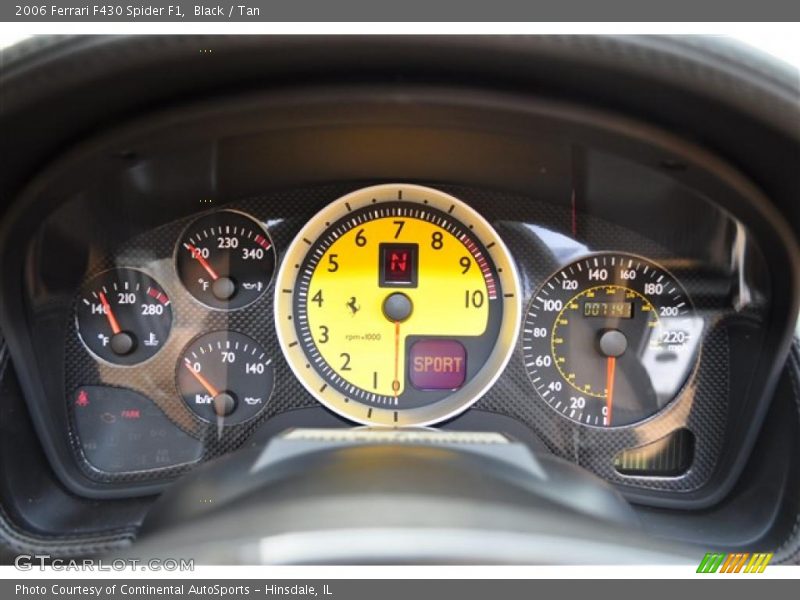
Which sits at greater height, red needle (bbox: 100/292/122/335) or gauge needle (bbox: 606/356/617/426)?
red needle (bbox: 100/292/122/335)

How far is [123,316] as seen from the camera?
1.89 metres

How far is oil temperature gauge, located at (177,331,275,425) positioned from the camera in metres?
1.90

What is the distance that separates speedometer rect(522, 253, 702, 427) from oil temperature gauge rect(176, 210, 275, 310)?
2.37 feet

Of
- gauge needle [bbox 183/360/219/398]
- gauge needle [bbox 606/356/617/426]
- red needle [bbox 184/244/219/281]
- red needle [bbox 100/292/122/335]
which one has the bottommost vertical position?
gauge needle [bbox 183/360/219/398]

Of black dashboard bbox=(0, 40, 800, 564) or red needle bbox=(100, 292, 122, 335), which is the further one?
red needle bbox=(100, 292, 122, 335)

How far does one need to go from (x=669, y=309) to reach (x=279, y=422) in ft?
3.47

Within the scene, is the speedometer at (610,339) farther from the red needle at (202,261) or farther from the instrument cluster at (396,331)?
the red needle at (202,261)

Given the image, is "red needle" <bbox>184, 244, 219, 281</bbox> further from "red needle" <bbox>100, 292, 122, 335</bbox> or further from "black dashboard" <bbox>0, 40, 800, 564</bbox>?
"red needle" <bbox>100, 292, 122, 335</bbox>

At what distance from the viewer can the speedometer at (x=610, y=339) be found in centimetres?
187

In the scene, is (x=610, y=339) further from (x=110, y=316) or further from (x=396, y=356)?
(x=110, y=316)

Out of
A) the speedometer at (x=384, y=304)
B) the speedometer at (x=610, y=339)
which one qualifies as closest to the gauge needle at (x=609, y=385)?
the speedometer at (x=610, y=339)

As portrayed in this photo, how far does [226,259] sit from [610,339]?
1024 mm

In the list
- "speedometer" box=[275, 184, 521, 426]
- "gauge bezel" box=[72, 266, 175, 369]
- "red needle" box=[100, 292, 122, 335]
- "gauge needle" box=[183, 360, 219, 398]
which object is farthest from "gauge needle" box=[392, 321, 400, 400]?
"red needle" box=[100, 292, 122, 335]

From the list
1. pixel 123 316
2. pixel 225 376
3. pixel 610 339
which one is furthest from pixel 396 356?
pixel 123 316
